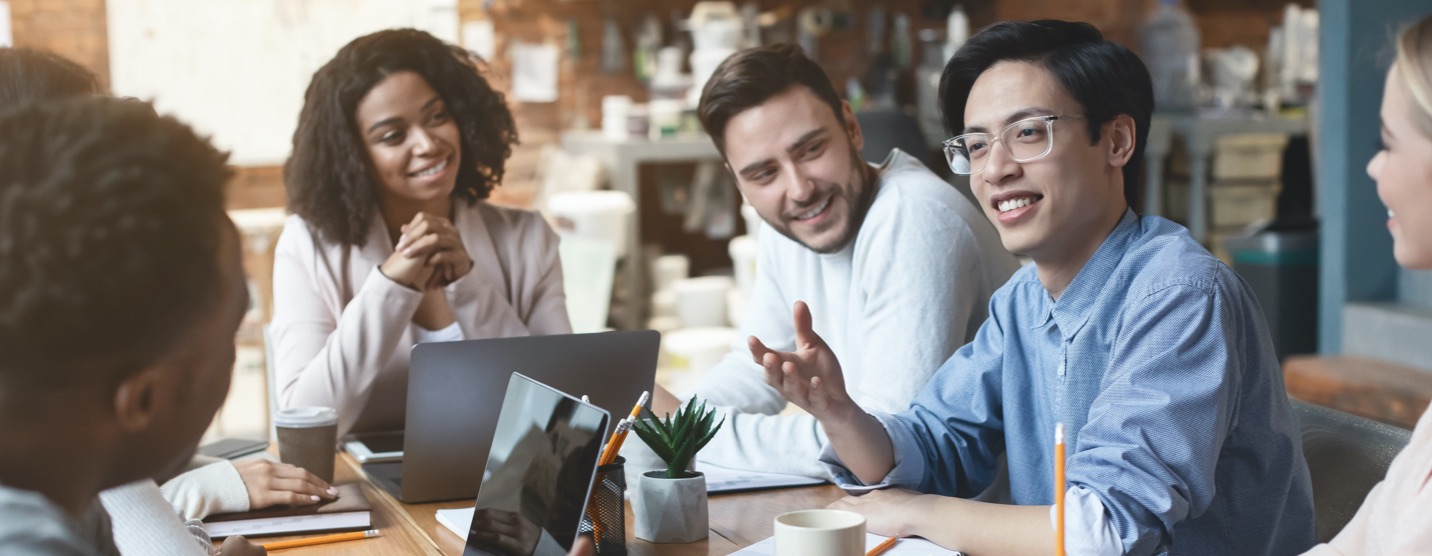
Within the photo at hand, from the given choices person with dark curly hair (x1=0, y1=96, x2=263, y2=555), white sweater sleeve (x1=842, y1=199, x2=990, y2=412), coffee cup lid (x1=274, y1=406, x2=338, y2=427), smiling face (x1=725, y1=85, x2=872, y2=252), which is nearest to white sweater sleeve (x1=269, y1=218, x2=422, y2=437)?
coffee cup lid (x1=274, y1=406, x2=338, y2=427)

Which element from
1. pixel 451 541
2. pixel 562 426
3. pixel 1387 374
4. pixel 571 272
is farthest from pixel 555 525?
pixel 1387 374

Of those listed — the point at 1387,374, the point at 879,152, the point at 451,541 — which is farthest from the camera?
the point at 1387,374

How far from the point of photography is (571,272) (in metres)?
3.26

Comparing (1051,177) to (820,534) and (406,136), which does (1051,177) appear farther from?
(406,136)

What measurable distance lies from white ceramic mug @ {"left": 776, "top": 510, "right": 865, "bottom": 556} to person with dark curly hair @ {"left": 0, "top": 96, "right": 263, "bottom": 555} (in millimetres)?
582

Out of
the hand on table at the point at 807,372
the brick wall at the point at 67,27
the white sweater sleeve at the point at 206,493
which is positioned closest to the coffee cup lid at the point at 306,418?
the white sweater sleeve at the point at 206,493

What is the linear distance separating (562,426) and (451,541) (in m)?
0.35

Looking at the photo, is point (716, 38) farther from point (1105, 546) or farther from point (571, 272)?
point (1105, 546)

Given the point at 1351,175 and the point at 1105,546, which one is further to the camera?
the point at 1351,175

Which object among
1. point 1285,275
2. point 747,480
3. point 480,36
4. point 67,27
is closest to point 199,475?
point 747,480

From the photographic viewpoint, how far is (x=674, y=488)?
138 cm

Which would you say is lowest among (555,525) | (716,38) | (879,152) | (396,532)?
(396,532)

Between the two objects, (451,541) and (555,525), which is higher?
(555,525)

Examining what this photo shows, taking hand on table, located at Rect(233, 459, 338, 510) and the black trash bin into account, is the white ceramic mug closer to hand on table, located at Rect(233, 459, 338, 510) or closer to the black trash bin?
hand on table, located at Rect(233, 459, 338, 510)
